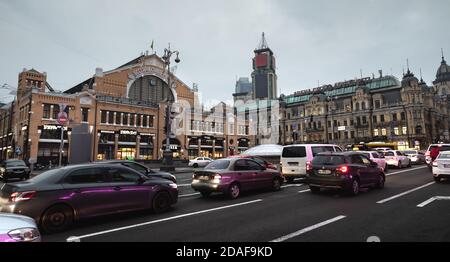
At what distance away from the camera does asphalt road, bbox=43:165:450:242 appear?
593cm

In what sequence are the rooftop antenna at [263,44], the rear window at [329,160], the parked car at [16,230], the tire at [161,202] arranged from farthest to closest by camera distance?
the rooftop antenna at [263,44]
the rear window at [329,160]
the tire at [161,202]
the parked car at [16,230]

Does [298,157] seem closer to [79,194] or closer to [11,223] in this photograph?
[79,194]

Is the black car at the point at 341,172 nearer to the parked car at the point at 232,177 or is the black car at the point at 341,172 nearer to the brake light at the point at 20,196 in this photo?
the parked car at the point at 232,177

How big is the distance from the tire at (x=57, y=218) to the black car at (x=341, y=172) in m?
8.59

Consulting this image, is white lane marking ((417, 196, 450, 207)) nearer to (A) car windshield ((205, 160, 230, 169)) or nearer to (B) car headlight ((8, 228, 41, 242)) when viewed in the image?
(A) car windshield ((205, 160, 230, 169))

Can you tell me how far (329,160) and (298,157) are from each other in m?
3.84

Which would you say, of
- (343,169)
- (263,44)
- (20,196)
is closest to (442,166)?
(343,169)

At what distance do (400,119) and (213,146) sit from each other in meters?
44.3

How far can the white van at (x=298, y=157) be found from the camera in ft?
48.9

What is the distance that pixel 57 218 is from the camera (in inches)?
271

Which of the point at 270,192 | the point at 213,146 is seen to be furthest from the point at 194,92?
the point at 270,192

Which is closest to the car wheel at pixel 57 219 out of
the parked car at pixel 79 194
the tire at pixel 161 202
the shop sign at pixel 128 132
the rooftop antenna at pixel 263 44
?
the parked car at pixel 79 194

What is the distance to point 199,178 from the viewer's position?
37.4 ft
